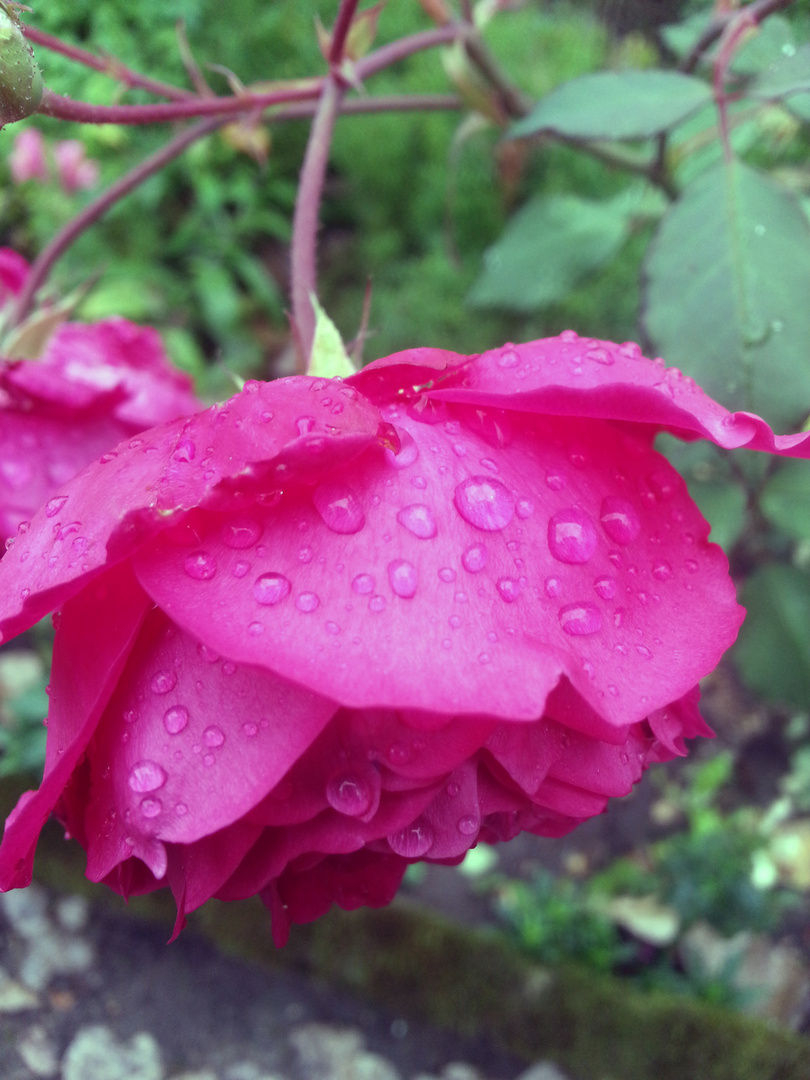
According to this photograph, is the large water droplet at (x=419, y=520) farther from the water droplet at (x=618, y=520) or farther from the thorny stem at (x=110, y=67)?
the thorny stem at (x=110, y=67)

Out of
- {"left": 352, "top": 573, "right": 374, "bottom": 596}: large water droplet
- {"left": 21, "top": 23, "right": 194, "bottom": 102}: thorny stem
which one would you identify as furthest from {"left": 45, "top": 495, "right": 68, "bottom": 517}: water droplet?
{"left": 21, "top": 23, "right": 194, "bottom": 102}: thorny stem

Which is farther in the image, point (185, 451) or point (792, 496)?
point (792, 496)

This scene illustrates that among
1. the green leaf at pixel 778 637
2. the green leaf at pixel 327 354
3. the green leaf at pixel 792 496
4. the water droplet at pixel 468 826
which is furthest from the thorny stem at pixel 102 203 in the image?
the green leaf at pixel 778 637

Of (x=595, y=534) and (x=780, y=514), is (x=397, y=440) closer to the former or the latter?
(x=595, y=534)

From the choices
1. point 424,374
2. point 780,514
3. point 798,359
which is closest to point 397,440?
point 424,374

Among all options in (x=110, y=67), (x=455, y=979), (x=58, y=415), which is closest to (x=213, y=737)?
(x=58, y=415)

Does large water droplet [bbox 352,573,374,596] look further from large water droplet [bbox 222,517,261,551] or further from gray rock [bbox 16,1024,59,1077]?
gray rock [bbox 16,1024,59,1077]

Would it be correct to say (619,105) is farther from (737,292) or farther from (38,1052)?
(38,1052)

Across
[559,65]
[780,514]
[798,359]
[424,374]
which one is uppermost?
[424,374]
